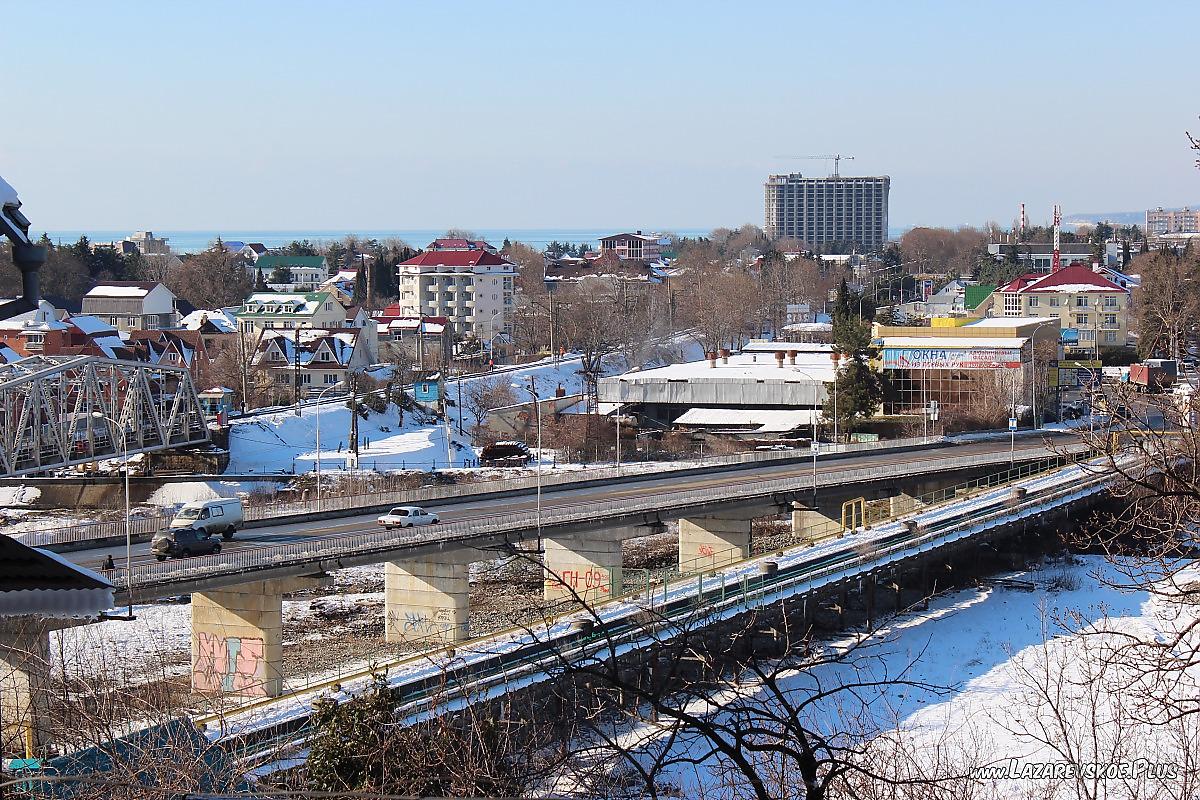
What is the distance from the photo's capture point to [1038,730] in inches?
887

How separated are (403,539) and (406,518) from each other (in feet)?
12.4

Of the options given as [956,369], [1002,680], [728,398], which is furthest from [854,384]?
[1002,680]

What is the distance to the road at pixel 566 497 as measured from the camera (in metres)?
29.5

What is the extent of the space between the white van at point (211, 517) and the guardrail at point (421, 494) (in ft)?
4.41

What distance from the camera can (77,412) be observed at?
127ft

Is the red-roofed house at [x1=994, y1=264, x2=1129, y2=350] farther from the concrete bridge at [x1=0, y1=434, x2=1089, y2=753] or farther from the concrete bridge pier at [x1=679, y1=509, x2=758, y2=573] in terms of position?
the concrete bridge pier at [x1=679, y1=509, x2=758, y2=573]

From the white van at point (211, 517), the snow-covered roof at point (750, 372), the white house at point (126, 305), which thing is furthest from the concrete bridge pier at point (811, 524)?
the white house at point (126, 305)

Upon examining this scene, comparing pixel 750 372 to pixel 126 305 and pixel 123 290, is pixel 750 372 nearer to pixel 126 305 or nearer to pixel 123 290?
pixel 126 305

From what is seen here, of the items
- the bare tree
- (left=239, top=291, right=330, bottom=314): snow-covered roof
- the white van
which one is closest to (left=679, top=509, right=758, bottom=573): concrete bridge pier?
the white van

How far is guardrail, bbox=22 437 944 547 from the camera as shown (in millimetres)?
29234

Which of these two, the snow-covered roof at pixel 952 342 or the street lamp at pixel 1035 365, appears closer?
the street lamp at pixel 1035 365

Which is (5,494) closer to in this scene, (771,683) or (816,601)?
(816,601)

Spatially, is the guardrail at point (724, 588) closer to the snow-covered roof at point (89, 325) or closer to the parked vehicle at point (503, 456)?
the parked vehicle at point (503, 456)

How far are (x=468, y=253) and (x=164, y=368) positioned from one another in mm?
64271
